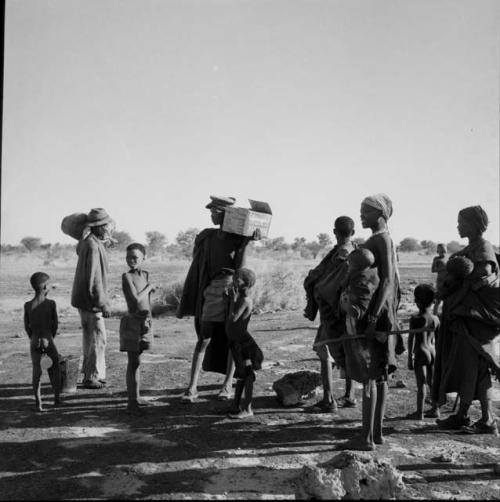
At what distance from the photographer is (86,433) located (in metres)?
4.60

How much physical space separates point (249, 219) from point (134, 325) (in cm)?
151

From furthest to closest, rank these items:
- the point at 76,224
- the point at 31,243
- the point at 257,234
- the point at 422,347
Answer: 1. the point at 31,243
2. the point at 76,224
3. the point at 257,234
4. the point at 422,347

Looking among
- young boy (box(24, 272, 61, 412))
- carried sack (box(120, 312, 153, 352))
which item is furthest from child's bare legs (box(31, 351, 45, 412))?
carried sack (box(120, 312, 153, 352))

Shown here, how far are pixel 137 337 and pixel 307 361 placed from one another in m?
3.07

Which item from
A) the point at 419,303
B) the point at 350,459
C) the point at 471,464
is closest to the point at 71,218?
the point at 419,303

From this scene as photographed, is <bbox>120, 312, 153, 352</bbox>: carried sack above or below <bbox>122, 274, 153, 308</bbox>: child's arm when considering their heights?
below

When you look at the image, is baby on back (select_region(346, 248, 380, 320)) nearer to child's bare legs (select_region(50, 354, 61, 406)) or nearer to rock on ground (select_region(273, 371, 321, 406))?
rock on ground (select_region(273, 371, 321, 406))

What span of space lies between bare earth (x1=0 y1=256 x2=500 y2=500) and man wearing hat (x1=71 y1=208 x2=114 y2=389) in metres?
0.30

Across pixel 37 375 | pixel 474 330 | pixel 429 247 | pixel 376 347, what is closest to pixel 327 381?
pixel 376 347

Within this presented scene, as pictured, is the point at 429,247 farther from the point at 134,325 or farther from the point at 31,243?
the point at 134,325

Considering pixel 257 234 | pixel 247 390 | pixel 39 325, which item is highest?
pixel 257 234

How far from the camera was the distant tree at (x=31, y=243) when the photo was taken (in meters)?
49.7

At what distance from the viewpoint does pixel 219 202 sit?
19.0 feet

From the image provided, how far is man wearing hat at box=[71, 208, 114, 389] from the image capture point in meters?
6.00
